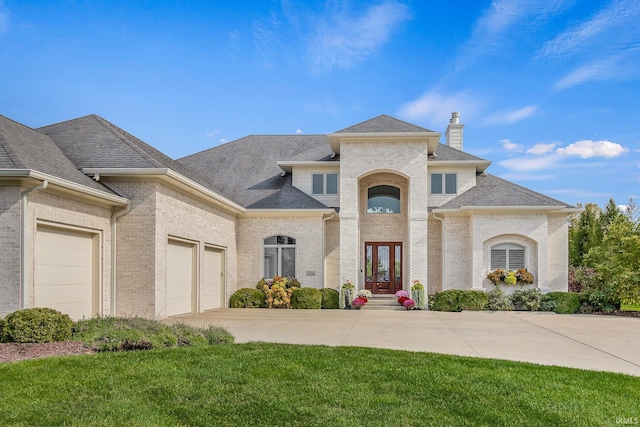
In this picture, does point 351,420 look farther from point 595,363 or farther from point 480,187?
point 480,187

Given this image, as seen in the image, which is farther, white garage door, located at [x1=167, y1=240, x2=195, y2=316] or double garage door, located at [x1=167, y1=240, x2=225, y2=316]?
double garage door, located at [x1=167, y1=240, x2=225, y2=316]

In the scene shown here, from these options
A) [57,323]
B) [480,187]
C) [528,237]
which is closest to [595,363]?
[57,323]

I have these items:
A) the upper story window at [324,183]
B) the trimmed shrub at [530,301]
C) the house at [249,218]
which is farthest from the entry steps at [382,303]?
the upper story window at [324,183]

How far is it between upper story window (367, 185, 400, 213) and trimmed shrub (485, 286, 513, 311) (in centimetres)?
582

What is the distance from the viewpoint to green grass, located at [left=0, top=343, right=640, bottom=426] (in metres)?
5.05

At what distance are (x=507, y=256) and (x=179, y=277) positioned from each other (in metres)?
12.6

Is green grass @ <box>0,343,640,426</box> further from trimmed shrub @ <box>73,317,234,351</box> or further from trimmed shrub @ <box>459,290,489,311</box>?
trimmed shrub @ <box>459,290,489,311</box>

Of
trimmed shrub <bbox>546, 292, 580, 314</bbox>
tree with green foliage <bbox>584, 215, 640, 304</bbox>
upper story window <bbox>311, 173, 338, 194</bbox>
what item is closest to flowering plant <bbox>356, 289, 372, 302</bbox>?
upper story window <bbox>311, 173, 338, 194</bbox>

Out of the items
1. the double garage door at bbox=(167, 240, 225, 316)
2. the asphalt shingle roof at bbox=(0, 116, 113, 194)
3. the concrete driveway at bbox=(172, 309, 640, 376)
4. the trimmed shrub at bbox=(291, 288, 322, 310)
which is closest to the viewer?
the concrete driveway at bbox=(172, 309, 640, 376)

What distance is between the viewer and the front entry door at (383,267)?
2280 centimetres

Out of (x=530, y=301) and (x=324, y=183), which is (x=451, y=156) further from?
(x=530, y=301)

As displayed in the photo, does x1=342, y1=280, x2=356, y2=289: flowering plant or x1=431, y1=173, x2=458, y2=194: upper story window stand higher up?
x1=431, y1=173, x2=458, y2=194: upper story window

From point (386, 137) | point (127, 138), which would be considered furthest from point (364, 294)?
point (127, 138)

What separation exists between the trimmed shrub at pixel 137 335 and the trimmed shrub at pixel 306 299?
989 cm
